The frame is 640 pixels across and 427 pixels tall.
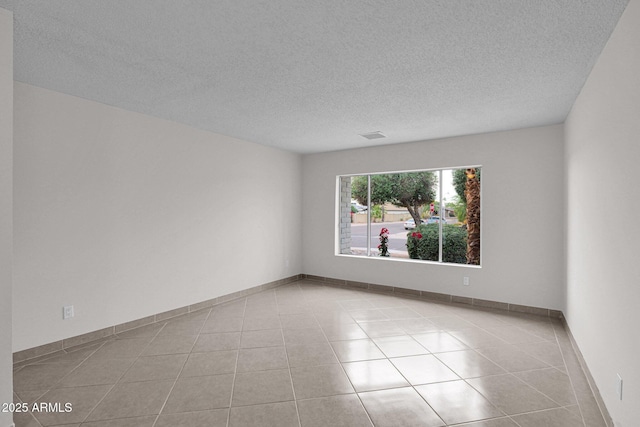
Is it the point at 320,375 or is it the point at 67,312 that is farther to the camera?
the point at 67,312

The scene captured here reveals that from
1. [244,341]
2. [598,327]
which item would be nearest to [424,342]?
[598,327]

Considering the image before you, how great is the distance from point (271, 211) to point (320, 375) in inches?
137

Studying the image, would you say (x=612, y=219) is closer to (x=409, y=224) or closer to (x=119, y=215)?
(x=119, y=215)

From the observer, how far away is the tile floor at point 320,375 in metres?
2.17

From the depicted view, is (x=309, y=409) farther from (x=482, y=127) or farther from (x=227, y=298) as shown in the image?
(x=482, y=127)

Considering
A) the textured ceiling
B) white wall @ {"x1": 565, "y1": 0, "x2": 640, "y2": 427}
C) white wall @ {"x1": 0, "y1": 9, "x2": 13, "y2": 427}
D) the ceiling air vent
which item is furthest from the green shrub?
white wall @ {"x1": 0, "y1": 9, "x2": 13, "y2": 427}

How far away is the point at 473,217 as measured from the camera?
5.45 metres

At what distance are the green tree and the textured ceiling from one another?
101 inches

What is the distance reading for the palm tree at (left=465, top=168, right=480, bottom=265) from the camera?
17.6ft

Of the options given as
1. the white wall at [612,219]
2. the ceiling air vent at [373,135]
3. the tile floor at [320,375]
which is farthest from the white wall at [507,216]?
the white wall at [612,219]

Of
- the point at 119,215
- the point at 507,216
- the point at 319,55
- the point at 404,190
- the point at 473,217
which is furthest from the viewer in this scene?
the point at 404,190

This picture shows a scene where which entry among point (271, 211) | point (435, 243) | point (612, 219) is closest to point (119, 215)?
point (271, 211)

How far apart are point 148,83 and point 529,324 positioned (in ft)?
15.9

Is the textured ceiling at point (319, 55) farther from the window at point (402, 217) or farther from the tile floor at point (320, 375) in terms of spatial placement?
the tile floor at point (320, 375)
